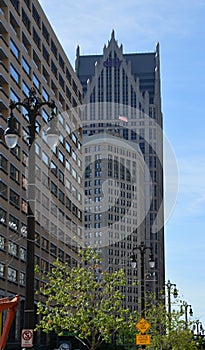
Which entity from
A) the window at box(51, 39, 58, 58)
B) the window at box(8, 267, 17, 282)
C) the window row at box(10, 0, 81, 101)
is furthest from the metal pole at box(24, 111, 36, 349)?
the window at box(51, 39, 58, 58)

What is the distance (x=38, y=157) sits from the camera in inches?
3979

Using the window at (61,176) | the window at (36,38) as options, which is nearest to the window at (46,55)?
the window at (36,38)

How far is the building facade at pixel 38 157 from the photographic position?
84.5m

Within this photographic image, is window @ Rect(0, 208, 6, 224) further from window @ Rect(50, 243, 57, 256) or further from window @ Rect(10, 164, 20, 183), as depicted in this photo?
window @ Rect(50, 243, 57, 256)

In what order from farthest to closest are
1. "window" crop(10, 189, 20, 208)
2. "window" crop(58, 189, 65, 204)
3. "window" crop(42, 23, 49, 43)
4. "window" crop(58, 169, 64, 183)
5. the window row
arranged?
"window" crop(58, 169, 64, 183) → "window" crop(58, 189, 65, 204) → "window" crop(42, 23, 49, 43) → the window row → "window" crop(10, 189, 20, 208)

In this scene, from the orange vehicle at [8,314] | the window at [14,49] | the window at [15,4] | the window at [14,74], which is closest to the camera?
the orange vehicle at [8,314]

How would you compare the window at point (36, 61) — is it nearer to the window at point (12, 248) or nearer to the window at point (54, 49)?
the window at point (54, 49)

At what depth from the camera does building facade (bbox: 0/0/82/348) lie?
84500mm

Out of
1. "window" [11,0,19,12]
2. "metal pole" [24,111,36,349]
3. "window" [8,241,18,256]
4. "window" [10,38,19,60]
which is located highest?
"window" [11,0,19,12]

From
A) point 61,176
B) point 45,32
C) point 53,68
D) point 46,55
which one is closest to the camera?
point 45,32

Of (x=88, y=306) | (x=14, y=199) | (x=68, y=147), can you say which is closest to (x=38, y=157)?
(x=14, y=199)

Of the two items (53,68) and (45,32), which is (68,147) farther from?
(45,32)

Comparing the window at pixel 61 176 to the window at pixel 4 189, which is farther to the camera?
the window at pixel 61 176

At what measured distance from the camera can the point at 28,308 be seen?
61.4 feet
